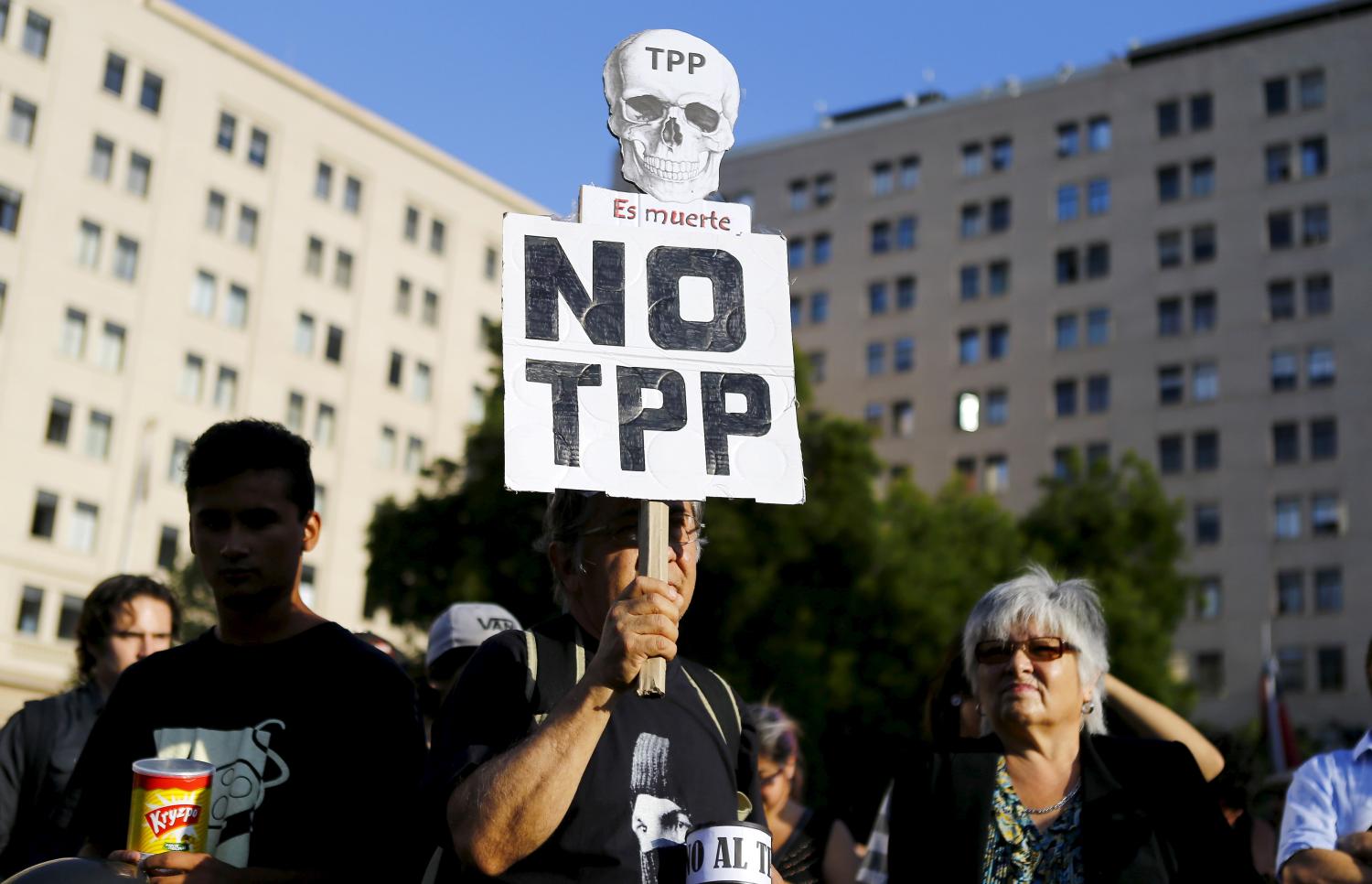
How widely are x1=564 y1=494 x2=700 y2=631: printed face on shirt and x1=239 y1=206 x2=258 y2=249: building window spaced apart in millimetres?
54704

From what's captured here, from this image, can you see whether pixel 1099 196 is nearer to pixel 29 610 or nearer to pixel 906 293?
pixel 906 293

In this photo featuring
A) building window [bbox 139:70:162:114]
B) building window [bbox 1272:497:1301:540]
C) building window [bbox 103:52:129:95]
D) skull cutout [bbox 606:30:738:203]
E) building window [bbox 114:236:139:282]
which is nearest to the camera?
skull cutout [bbox 606:30:738:203]

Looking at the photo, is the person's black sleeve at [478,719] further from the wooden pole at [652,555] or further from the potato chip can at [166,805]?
the potato chip can at [166,805]

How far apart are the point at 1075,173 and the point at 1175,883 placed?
66.2 meters

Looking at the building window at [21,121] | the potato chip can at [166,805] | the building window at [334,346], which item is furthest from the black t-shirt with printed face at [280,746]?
the building window at [334,346]

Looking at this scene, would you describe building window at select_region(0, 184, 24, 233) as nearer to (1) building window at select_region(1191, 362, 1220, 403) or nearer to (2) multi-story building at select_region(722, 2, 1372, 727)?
(2) multi-story building at select_region(722, 2, 1372, 727)

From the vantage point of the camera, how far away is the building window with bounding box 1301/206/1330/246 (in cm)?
6231

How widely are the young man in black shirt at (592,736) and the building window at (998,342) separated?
216 feet

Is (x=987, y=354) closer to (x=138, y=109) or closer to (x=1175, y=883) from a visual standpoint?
(x=138, y=109)

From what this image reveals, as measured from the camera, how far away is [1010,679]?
470 cm

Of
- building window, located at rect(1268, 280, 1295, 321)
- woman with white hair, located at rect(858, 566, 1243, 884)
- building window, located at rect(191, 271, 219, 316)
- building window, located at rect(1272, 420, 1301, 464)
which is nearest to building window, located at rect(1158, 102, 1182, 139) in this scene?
building window, located at rect(1268, 280, 1295, 321)

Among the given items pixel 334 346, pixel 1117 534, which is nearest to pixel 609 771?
pixel 1117 534

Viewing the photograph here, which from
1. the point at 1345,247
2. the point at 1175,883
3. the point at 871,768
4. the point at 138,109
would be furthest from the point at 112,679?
the point at 1345,247

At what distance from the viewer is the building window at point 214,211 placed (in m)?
55.3
